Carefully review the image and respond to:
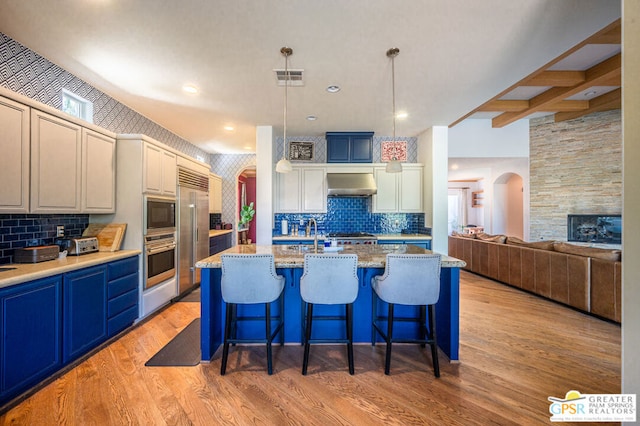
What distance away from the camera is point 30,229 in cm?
258

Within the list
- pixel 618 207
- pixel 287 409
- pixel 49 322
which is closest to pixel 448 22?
pixel 287 409

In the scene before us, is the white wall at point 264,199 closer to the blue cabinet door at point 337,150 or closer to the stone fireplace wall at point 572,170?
the blue cabinet door at point 337,150

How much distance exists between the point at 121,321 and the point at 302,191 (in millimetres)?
3233

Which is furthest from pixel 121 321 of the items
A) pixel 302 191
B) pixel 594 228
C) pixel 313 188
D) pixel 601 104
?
pixel 594 228

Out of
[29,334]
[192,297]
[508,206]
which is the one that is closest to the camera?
[29,334]

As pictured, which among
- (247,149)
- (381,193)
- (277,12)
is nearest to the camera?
(277,12)

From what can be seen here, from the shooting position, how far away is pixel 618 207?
208 inches

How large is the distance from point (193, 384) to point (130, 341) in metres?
1.26

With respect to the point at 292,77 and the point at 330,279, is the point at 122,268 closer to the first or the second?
the point at 330,279

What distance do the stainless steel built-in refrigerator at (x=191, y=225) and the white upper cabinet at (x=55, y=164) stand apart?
149cm

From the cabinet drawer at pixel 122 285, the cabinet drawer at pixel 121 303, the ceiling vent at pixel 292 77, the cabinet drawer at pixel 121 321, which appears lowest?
the cabinet drawer at pixel 121 321

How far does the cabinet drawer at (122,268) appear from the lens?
2781mm

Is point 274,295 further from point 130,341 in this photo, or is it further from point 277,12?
point 277,12

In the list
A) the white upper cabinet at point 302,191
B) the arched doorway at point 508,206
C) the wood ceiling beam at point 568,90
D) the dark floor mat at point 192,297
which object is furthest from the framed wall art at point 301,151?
the arched doorway at point 508,206
